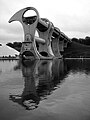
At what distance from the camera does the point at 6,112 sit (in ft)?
24.3

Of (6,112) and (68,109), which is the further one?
(68,109)

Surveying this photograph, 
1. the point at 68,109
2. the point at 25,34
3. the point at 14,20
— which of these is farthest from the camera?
the point at 14,20

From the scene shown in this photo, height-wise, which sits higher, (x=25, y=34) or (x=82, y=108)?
(x=25, y=34)

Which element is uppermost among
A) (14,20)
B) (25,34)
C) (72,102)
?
(14,20)

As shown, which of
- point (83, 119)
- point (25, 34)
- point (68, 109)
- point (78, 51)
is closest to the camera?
point (83, 119)

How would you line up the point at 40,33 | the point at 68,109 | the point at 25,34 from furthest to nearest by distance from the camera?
1. the point at 40,33
2. the point at 25,34
3. the point at 68,109

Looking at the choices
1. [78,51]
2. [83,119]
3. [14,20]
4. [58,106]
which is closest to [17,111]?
[58,106]

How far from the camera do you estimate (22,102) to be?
8.98m

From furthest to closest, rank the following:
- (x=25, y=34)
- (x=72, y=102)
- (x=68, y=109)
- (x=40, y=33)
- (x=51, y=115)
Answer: (x=40, y=33) → (x=25, y=34) → (x=72, y=102) → (x=68, y=109) → (x=51, y=115)

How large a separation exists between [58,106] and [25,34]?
64083 mm

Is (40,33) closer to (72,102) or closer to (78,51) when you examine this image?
(78,51)

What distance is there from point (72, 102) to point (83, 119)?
2723 millimetres

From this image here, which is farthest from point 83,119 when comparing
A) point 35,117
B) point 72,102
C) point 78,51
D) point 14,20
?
point 78,51

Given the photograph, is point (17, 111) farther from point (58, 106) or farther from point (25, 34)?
point (25, 34)
